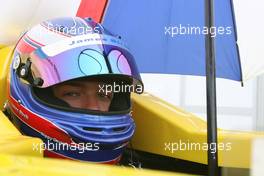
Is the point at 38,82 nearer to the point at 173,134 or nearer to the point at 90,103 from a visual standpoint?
the point at 90,103

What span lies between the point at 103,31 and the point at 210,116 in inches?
13.7

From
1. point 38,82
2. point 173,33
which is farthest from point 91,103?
point 173,33

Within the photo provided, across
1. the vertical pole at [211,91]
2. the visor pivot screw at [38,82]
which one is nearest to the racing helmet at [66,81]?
the visor pivot screw at [38,82]

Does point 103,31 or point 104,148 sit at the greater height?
point 103,31

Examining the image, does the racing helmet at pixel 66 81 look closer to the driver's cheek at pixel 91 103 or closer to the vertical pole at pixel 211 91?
the driver's cheek at pixel 91 103

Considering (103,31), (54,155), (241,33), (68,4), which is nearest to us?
(54,155)

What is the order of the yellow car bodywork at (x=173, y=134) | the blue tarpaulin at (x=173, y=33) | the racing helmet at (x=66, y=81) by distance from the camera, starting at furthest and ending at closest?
the blue tarpaulin at (x=173, y=33) → the yellow car bodywork at (x=173, y=134) → the racing helmet at (x=66, y=81)

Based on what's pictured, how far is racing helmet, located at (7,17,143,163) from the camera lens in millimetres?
967

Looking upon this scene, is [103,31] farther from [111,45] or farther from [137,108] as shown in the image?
[137,108]

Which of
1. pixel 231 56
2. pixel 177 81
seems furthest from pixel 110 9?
pixel 177 81

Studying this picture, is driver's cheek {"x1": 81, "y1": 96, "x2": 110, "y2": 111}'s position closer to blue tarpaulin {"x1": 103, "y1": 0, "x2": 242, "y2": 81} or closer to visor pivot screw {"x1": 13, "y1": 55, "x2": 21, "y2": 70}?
visor pivot screw {"x1": 13, "y1": 55, "x2": 21, "y2": 70}

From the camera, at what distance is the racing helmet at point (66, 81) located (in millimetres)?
967

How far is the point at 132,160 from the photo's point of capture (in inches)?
47.6

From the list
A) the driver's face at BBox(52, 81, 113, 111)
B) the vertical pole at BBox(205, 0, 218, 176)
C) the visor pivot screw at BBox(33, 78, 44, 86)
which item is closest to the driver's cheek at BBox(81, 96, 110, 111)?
the driver's face at BBox(52, 81, 113, 111)
